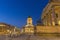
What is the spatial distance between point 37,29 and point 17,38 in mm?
9848

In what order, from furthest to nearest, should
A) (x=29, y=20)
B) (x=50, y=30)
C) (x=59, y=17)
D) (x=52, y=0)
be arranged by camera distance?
(x=29, y=20), (x=59, y=17), (x=52, y=0), (x=50, y=30)

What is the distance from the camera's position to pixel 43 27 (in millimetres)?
30922

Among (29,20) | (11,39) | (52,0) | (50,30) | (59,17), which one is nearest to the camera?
(11,39)

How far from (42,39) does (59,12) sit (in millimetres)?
24464

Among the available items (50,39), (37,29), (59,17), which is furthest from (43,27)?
(59,17)

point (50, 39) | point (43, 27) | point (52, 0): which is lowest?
point (50, 39)

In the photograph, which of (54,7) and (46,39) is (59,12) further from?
(46,39)

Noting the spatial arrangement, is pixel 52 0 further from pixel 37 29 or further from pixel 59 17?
pixel 37 29

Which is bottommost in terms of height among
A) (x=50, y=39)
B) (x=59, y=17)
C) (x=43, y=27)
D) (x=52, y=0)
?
(x=50, y=39)

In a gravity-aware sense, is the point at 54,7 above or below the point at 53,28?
above

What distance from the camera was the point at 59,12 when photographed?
44.9 meters

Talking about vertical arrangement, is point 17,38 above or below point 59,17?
below

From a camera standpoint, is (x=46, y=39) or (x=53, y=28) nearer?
(x=46, y=39)

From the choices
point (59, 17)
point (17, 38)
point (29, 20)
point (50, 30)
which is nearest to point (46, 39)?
point (17, 38)
